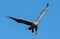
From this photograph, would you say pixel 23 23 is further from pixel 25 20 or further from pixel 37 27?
pixel 37 27

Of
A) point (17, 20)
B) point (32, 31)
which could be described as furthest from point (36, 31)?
point (17, 20)

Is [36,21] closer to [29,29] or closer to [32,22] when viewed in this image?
[32,22]

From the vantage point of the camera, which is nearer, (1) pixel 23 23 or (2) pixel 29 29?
(1) pixel 23 23

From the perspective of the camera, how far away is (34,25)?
17547 millimetres

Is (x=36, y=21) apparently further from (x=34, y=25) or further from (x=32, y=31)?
(x=32, y=31)

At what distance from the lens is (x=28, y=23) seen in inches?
667

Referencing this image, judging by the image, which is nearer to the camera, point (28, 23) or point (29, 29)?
point (28, 23)

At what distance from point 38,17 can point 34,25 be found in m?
1.12

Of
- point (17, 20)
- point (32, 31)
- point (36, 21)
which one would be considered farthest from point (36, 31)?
point (17, 20)

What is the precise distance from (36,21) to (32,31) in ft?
6.19

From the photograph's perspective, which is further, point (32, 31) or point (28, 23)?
point (32, 31)

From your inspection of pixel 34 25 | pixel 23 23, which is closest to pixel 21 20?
pixel 23 23

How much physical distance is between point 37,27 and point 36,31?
0.54 meters

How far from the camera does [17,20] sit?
56.4 ft
